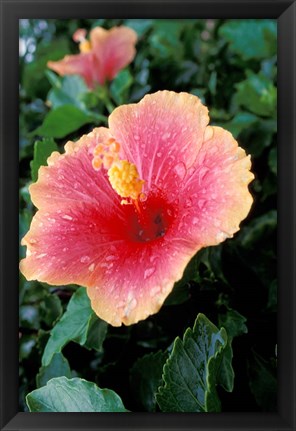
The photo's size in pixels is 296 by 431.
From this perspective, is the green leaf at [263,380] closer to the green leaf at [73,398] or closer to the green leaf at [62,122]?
the green leaf at [73,398]

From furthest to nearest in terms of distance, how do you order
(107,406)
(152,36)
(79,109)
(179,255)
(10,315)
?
(152,36)
(79,109)
(10,315)
(107,406)
(179,255)

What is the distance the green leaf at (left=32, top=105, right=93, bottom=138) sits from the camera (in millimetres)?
1100

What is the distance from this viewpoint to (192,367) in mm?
720

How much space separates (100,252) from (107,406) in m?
0.19

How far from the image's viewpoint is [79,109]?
1137 mm

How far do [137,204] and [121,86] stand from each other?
0.50 metres

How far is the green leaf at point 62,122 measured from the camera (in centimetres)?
110

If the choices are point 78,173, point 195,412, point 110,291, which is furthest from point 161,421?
point 78,173

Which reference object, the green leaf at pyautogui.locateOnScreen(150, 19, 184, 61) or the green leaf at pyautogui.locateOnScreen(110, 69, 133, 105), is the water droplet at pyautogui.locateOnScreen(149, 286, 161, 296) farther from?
the green leaf at pyautogui.locateOnScreen(150, 19, 184, 61)

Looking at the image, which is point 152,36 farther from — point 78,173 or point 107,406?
point 107,406

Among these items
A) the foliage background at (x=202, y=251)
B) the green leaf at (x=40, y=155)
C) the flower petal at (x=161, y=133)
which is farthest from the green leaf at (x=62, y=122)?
the flower petal at (x=161, y=133)

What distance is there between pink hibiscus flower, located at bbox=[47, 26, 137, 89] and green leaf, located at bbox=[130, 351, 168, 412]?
0.59m

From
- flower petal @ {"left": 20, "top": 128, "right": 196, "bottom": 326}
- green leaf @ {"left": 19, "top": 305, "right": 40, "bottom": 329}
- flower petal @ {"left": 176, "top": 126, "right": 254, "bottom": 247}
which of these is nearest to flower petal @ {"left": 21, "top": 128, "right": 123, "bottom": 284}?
flower petal @ {"left": 20, "top": 128, "right": 196, "bottom": 326}

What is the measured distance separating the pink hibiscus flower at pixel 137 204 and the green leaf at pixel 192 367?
0.10 meters
